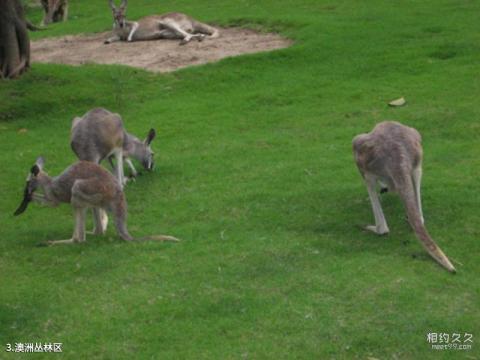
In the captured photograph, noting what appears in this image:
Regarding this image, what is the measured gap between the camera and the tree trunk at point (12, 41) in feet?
51.5

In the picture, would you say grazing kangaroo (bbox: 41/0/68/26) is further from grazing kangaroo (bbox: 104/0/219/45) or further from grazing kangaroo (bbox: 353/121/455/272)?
grazing kangaroo (bbox: 353/121/455/272)

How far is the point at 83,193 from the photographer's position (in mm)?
8953

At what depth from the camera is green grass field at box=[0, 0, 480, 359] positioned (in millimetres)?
7168

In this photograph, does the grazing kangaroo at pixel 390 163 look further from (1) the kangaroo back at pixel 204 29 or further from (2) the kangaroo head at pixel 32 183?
(1) the kangaroo back at pixel 204 29

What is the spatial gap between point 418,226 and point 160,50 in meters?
11.6

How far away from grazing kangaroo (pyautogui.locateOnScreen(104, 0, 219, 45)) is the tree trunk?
3.59m

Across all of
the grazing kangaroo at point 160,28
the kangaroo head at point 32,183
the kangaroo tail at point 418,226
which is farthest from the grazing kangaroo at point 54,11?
the kangaroo tail at point 418,226

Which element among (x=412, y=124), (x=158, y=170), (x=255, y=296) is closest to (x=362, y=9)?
(x=412, y=124)

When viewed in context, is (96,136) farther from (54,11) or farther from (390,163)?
(54,11)

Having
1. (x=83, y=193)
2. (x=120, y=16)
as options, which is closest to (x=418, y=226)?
(x=83, y=193)

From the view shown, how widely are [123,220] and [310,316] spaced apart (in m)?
2.71

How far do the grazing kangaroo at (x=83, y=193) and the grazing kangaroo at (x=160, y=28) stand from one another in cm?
1017

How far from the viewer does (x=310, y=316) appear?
727cm

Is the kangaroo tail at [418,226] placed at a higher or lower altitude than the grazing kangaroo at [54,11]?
higher
